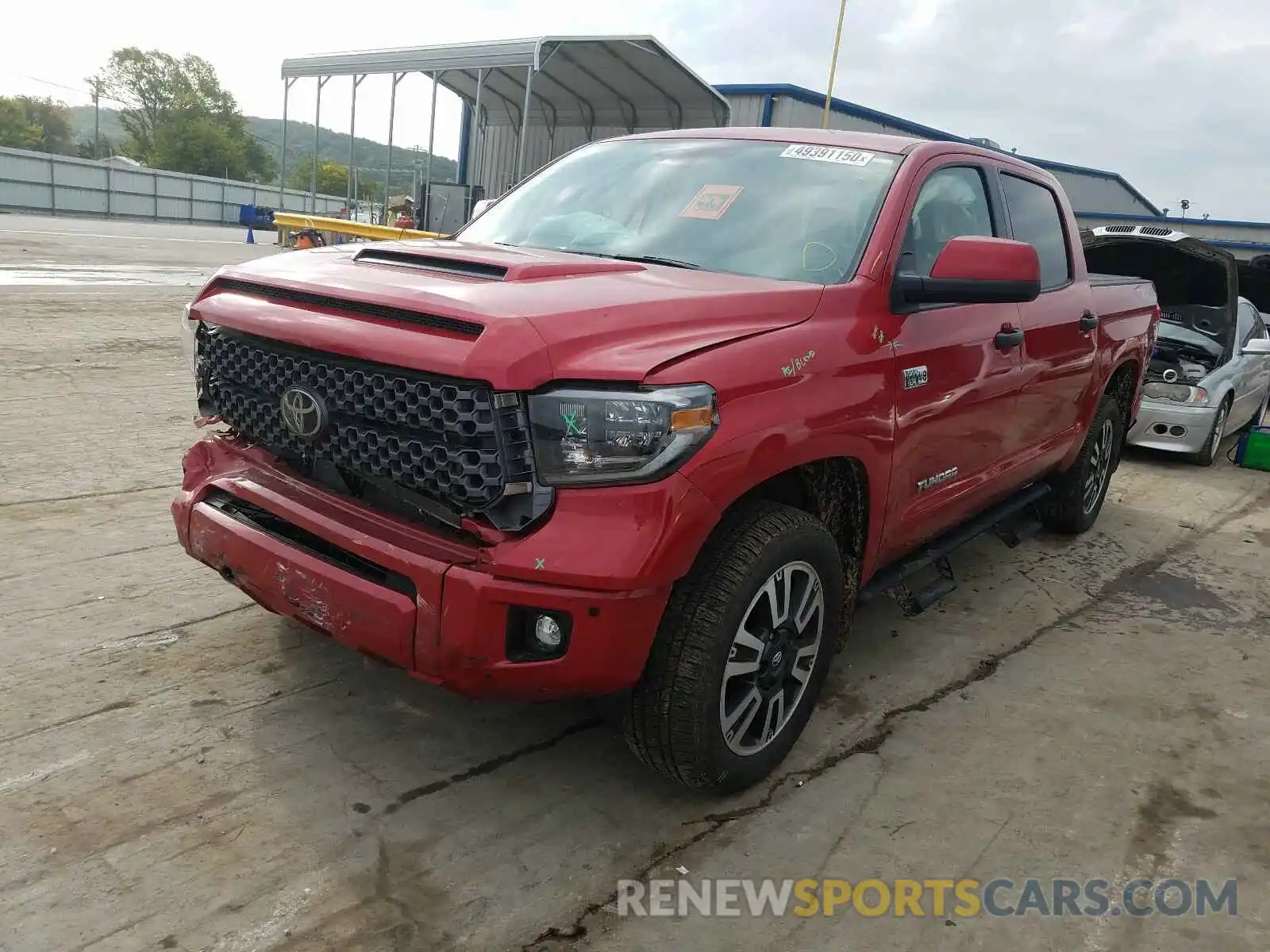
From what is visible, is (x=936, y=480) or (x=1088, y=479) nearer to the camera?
(x=936, y=480)

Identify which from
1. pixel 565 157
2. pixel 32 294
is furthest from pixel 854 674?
pixel 32 294

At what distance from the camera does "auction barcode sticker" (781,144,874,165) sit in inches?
141

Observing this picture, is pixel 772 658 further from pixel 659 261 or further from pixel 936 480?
pixel 659 261

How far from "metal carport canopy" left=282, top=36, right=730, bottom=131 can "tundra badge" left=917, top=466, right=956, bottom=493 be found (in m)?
14.3

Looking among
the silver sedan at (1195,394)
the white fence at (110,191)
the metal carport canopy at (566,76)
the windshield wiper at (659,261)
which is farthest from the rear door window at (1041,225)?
the white fence at (110,191)

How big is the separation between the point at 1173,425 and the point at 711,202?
6126 mm

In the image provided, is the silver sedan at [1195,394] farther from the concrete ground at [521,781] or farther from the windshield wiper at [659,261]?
the windshield wiper at [659,261]

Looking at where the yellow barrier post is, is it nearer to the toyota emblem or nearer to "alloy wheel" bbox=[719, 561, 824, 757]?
the toyota emblem

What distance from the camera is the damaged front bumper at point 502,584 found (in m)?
2.31

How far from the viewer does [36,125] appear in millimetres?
101562

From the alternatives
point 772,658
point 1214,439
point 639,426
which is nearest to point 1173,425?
point 1214,439

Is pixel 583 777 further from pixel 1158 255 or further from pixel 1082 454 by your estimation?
pixel 1158 255

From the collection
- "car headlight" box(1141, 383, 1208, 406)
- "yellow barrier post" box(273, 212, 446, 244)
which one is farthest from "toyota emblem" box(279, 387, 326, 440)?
"yellow barrier post" box(273, 212, 446, 244)

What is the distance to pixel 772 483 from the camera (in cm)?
281
